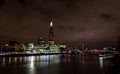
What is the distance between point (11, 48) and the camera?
182375 millimetres

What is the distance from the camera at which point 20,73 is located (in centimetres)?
4125

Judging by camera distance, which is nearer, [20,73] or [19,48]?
[20,73]

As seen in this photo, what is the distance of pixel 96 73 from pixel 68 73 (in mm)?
4885

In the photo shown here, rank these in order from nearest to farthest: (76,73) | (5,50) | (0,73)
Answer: (0,73) < (76,73) < (5,50)

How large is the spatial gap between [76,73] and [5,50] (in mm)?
139720

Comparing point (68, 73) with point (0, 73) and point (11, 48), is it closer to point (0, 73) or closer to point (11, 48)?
point (0, 73)

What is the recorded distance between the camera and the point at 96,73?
41.6 meters

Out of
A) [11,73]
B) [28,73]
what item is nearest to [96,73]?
[28,73]

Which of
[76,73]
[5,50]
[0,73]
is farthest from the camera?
[5,50]

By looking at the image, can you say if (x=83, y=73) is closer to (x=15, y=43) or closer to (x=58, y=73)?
(x=58, y=73)

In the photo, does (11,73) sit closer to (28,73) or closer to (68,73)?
(28,73)

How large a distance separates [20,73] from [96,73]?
43.3ft

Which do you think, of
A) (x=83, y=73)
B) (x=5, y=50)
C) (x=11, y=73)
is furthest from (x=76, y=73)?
(x=5, y=50)

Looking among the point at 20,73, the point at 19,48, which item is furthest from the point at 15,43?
the point at 20,73
